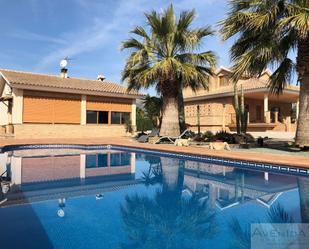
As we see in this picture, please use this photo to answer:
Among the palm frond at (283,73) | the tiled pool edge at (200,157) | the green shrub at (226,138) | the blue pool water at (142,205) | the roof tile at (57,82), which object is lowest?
the blue pool water at (142,205)

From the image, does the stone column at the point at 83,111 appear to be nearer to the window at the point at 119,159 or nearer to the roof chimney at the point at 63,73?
the roof chimney at the point at 63,73

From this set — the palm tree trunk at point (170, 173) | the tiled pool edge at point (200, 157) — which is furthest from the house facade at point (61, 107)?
the palm tree trunk at point (170, 173)

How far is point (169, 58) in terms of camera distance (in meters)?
16.2

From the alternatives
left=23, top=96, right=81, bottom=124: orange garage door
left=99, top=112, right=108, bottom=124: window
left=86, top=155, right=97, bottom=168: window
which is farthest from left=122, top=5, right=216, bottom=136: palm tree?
left=99, top=112, right=108, bottom=124: window

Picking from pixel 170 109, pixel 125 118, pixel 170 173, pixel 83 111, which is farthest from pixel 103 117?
pixel 170 173

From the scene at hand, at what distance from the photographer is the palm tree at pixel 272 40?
39.0 feet

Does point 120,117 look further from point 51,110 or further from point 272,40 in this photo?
point 272,40

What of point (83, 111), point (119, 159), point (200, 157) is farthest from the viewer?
point (83, 111)

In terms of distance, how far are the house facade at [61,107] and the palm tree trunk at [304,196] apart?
19197mm

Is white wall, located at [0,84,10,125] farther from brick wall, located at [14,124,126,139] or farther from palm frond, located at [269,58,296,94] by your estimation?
palm frond, located at [269,58,296,94]

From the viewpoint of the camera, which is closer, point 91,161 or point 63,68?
point 91,161

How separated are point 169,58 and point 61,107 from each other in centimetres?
1170

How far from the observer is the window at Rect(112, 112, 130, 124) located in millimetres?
27422

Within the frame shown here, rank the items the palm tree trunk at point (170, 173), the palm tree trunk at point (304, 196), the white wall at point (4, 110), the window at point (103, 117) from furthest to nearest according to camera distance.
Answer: the window at point (103, 117), the white wall at point (4, 110), the palm tree trunk at point (170, 173), the palm tree trunk at point (304, 196)
